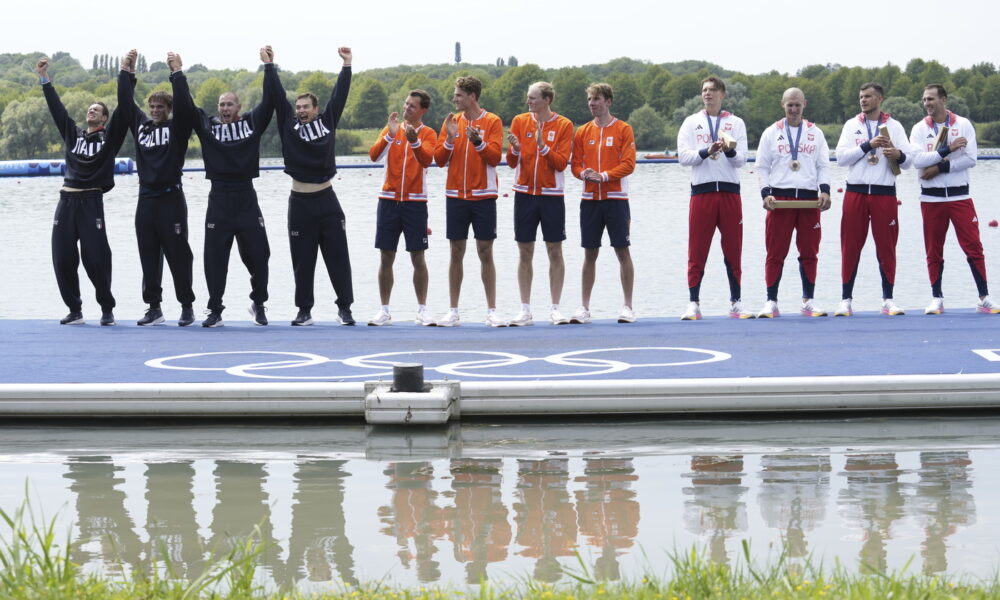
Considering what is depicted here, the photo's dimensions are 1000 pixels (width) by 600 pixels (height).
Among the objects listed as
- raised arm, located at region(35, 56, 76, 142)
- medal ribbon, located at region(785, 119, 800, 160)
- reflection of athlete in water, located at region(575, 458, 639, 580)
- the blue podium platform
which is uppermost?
raised arm, located at region(35, 56, 76, 142)

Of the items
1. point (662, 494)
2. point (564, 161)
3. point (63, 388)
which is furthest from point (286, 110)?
point (662, 494)

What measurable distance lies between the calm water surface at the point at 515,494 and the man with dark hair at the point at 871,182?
11.6ft

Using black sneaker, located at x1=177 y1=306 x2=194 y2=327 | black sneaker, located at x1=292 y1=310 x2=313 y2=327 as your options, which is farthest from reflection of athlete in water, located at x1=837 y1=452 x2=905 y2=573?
black sneaker, located at x1=177 y1=306 x2=194 y2=327

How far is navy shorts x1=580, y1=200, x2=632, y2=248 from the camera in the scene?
976cm

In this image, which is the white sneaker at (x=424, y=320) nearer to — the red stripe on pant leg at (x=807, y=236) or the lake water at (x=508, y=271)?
the lake water at (x=508, y=271)

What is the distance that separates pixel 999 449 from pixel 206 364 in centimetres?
447

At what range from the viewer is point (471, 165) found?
9.66 meters

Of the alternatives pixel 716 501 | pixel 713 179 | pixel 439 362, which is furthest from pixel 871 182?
pixel 716 501

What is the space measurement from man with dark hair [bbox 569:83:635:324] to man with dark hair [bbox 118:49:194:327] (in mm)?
2951

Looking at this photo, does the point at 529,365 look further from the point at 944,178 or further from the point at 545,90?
the point at 944,178

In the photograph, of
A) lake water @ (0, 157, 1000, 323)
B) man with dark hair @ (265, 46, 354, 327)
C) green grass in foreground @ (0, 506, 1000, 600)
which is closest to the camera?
green grass in foreground @ (0, 506, 1000, 600)

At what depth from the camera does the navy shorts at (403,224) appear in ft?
32.4

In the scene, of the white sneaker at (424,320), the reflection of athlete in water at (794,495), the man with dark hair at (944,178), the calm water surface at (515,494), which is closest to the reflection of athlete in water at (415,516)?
the calm water surface at (515,494)

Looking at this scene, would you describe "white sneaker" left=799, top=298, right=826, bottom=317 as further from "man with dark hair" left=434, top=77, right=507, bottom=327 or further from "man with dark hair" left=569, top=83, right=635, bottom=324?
"man with dark hair" left=434, top=77, right=507, bottom=327
